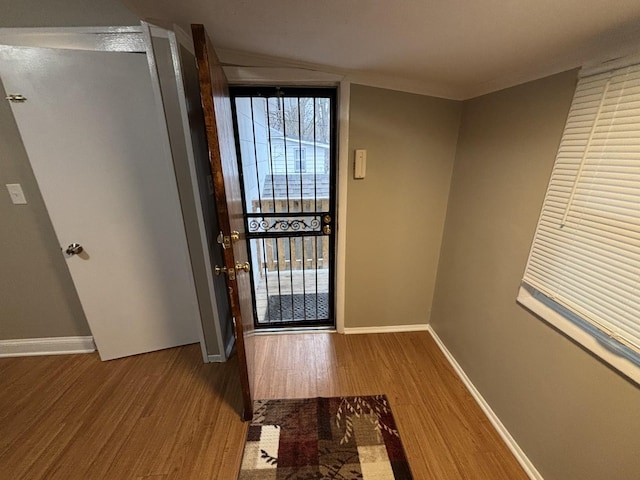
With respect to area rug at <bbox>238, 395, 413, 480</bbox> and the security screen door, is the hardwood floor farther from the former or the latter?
the security screen door

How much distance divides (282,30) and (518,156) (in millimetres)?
1275

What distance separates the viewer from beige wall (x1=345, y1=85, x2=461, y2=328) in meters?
1.73

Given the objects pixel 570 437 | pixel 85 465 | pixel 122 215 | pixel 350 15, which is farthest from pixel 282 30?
pixel 85 465

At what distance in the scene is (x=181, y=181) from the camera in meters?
1.53

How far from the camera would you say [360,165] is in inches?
70.3

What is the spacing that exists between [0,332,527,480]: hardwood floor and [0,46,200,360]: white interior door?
36 centimetres

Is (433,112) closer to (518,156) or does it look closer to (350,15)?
(518,156)

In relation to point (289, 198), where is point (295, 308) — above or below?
below

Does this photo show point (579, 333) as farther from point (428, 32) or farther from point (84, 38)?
point (84, 38)

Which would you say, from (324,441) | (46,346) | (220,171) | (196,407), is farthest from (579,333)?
(46,346)

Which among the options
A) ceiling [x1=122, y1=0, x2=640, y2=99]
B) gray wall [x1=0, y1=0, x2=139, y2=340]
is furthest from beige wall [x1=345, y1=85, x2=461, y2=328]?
gray wall [x1=0, y1=0, x2=139, y2=340]

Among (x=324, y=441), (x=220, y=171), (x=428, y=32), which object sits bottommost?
(x=324, y=441)

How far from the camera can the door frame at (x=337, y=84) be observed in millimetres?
1568

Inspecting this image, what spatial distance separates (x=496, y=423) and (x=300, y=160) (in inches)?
80.7
